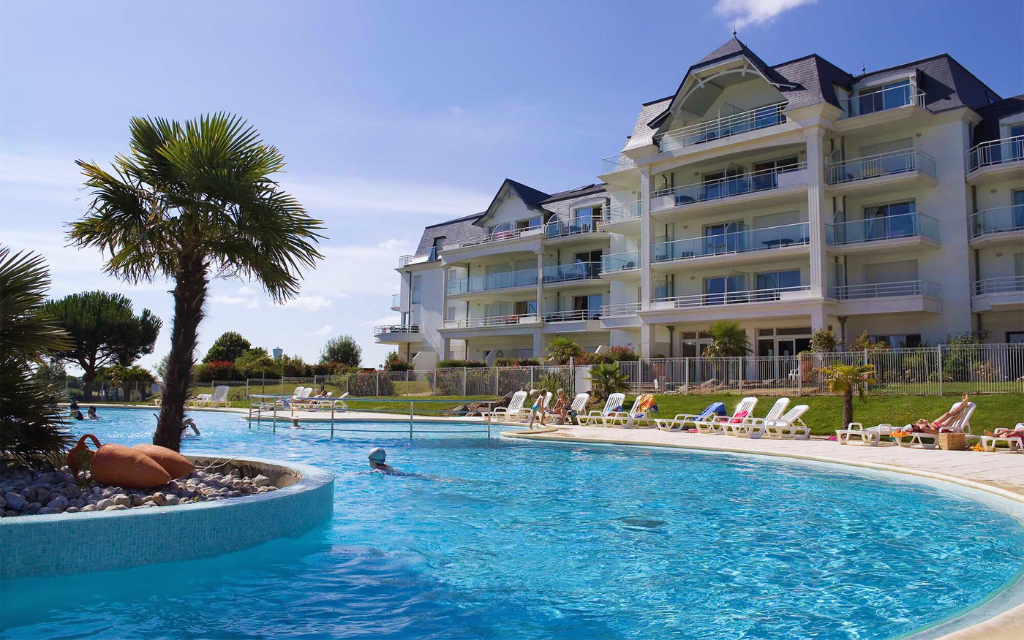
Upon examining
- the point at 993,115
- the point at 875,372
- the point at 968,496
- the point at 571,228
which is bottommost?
the point at 968,496

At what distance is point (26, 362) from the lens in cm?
712

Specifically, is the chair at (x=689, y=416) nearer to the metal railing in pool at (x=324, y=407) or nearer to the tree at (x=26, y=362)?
the metal railing in pool at (x=324, y=407)

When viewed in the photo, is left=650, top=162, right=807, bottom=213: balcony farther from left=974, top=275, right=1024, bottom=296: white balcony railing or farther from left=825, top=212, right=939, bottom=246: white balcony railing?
left=974, top=275, right=1024, bottom=296: white balcony railing

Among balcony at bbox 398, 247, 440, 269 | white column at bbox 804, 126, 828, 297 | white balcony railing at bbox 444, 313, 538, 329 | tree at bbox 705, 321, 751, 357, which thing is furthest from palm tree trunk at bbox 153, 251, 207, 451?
balcony at bbox 398, 247, 440, 269

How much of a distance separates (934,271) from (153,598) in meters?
30.7

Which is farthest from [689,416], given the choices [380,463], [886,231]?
[886,231]

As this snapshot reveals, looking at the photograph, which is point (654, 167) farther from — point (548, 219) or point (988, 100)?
point (988, 100)

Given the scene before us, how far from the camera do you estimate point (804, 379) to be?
24.1 meters

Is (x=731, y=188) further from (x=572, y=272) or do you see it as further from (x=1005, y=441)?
(x=1005, y=441)

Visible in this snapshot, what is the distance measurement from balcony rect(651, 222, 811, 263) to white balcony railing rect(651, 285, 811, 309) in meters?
1.79

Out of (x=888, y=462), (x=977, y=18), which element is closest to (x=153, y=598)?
(x=888, y=462)

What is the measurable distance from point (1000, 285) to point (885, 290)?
3912 mm

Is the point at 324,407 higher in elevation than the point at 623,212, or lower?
lower

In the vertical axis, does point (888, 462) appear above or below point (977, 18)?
below
